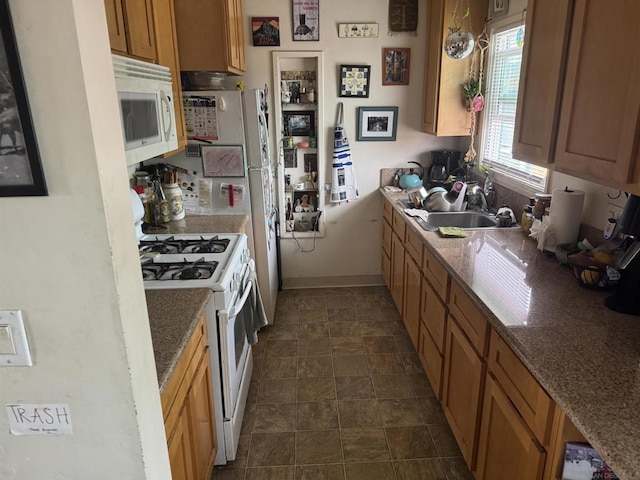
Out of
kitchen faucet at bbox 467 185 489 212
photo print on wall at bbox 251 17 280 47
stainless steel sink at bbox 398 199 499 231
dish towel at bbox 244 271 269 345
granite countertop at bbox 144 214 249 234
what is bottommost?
dish towel at bbox 244 271 269 345

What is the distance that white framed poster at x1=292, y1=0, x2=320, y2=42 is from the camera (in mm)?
3533

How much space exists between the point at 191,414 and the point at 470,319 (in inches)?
45.9

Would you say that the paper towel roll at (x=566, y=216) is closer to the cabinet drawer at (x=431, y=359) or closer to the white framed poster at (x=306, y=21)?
the cabinet drawer at (x=431, y=359)

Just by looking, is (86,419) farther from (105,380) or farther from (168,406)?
(168,406)

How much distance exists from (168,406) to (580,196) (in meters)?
1.97

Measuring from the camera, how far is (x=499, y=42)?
3.18m

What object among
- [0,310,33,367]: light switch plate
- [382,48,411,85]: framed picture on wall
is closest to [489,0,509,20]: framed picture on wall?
[382,48,411,85]: framed picture on wall

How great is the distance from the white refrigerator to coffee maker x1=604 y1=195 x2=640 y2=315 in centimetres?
211

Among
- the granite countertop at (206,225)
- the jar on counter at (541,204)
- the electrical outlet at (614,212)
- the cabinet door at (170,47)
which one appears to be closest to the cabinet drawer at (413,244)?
the jar on counter at (541,204)

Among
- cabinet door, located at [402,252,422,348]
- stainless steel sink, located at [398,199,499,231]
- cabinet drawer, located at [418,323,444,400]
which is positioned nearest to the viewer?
cabinet drawer, located at [418,323,444,400]

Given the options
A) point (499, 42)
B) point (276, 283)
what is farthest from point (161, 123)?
point (499, 42)

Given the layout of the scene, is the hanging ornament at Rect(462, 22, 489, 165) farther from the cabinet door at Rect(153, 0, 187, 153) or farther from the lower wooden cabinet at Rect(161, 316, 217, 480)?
the lower wooden cabinet at Rect(161, 316, 217, 480)

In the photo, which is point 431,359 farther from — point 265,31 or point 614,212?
point 265,31

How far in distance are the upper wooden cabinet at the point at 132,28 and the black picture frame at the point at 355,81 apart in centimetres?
184
